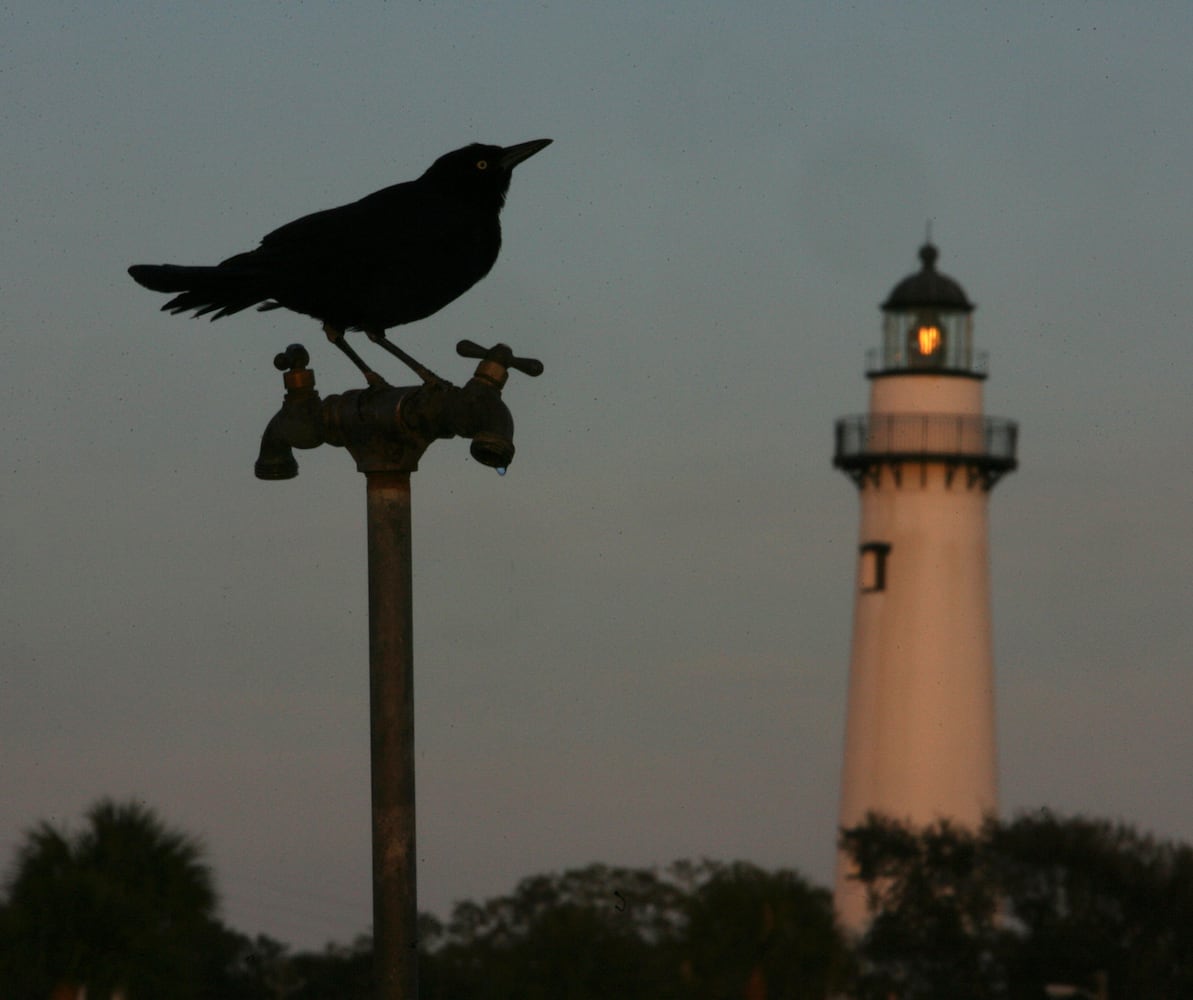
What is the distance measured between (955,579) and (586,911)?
14015 millimetres

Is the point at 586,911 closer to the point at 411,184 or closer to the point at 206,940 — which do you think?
the point at 206,940

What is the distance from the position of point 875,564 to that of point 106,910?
27.7 metres

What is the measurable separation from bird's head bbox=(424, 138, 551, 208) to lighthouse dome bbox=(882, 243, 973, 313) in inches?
2086

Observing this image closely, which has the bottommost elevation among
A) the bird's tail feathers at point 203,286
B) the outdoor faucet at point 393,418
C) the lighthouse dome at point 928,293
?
the outdoor faucet at point 393,418

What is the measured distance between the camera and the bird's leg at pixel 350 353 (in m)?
10.5

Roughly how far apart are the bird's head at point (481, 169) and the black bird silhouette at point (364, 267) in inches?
1.3

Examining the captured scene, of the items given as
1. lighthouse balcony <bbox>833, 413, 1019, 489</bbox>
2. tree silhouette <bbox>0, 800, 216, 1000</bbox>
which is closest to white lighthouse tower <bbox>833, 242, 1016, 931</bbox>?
lighthouse balcony <bbox>833, 413, 1019, 489</bbox>

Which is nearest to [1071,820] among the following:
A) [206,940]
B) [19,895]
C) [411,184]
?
[206,940]

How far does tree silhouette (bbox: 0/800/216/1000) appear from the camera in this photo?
123 ft

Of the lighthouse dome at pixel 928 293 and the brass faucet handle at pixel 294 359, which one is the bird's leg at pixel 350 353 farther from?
the lighthouse dome at pixel 928 293

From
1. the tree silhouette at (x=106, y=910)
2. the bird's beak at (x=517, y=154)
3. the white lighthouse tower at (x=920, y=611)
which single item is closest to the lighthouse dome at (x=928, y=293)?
the white lighthouse tower at (x=920, y=611)

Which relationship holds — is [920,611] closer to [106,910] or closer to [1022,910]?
[1022,910]

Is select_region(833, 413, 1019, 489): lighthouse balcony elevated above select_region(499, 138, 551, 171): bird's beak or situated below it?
above

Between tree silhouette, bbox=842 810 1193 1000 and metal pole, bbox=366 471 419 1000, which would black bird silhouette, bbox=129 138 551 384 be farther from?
tree silhouette, bbox=842 810 1193 1000
